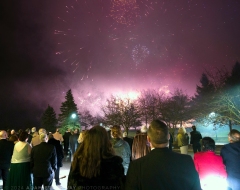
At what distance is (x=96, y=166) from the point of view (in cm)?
282

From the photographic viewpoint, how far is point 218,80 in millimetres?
27203

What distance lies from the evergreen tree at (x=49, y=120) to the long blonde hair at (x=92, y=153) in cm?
6378

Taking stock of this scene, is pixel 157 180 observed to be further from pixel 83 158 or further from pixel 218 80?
pixel 218 80

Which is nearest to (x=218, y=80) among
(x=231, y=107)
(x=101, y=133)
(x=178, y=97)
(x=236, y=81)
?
(x=231, y=107)

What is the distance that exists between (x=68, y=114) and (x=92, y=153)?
5860 centimetres

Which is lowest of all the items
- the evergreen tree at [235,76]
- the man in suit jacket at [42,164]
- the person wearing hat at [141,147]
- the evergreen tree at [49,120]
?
the man in suit jacket at [42,164]

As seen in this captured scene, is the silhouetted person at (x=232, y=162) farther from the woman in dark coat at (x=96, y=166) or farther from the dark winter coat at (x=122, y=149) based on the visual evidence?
the woman in dark coat at (x=96, y=166)

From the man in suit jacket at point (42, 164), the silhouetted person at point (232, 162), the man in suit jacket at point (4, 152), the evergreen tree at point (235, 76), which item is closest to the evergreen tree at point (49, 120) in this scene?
the evergreen tree at point (235, 76)

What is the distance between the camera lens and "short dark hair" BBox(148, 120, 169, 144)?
2.62m

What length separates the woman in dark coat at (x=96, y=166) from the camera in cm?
281

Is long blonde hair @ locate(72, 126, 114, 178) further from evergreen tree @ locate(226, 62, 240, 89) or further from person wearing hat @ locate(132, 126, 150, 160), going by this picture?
evergreen tree @ locate(226, 62, 240, 89)

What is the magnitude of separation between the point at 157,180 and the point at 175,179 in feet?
0.64

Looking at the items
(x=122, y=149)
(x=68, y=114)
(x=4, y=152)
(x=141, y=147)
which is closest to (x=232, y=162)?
(x=141, y=147)

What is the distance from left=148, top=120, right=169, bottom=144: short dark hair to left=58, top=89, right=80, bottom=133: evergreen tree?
5687 cm
